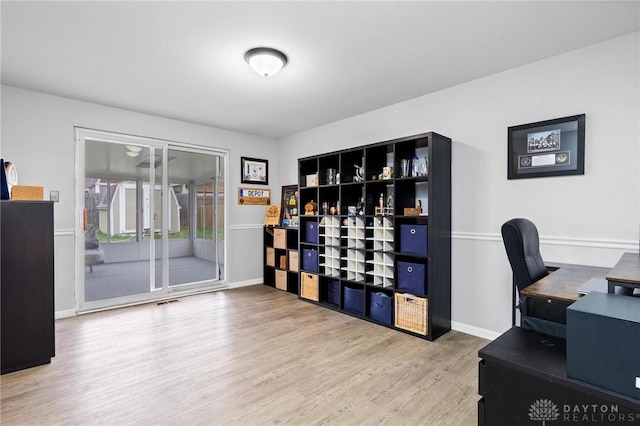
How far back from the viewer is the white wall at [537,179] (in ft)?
7.87

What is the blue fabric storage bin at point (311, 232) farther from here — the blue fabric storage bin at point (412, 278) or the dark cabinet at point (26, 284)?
the dark cabinet at point (26, 284)

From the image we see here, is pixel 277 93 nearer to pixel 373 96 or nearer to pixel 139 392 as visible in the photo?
pixel 373 96

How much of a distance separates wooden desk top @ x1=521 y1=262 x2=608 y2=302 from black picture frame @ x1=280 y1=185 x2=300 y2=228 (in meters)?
3.55

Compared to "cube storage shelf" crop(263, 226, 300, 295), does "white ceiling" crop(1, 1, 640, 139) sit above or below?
above

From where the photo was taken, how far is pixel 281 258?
5.14 m


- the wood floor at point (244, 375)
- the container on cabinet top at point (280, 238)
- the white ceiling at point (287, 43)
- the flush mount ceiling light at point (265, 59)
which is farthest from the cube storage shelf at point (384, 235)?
the flush mount ceiling light at point (265, 59)

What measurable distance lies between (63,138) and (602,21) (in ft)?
17.5

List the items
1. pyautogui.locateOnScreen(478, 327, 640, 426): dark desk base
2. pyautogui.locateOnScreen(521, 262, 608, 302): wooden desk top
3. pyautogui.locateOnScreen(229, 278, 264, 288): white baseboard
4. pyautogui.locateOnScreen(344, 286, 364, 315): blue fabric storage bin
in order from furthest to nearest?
pyautogui.locateOnScreen(229, 278, 264, 288): white baseboard < pyautogui.locateOnScreen(344, 286, 364, 315): blue fabric storage bin < pyautogui.locateOnScreen(521, 262, 608, 302): wooden desk top < pyautogui.locateOnScreen(478, 327, 640, 426): dark desk base

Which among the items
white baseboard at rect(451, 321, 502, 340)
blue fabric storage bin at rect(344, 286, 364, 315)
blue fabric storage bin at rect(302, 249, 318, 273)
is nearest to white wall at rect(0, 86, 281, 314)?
blue fabric storage bin at rect(302, 249, 318, 273)

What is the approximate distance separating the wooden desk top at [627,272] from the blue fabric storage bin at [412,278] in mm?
1538

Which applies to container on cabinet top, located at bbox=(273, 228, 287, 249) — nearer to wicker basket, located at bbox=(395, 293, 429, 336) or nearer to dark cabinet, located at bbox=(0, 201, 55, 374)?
wicker basket, located at bbox=(395, 293, 429, 336)

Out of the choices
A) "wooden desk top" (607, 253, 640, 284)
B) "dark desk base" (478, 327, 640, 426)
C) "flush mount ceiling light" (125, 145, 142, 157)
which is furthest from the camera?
"flush mount ceiling light" (125, 145, 142, 157)

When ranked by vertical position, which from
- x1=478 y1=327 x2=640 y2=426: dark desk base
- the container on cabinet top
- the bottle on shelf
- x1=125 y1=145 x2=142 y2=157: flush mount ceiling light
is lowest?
x1=478 y1=327 x2=640 y2=426: dark desk base

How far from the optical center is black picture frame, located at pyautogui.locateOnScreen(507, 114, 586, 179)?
258 cm
